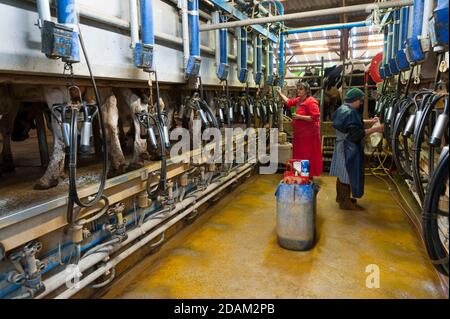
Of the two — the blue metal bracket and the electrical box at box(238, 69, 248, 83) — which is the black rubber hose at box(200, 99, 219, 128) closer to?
the blue metal bracket

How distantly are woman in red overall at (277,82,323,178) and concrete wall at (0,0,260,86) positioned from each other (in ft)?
4.07

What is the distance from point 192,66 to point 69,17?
4.04 ft

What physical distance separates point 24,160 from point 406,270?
304 cm

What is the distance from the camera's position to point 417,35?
1.86 metres

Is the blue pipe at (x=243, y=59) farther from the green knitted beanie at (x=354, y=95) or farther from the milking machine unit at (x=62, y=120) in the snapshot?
the milking machine unit at (x=62, y=120)

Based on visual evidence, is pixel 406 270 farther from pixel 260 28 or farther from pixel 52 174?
pixel 260 28

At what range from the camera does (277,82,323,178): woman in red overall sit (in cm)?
370

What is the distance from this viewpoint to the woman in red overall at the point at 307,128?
12.1 feet

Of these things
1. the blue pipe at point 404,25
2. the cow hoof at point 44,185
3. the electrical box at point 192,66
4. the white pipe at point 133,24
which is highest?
the blue pipe at point 404,25

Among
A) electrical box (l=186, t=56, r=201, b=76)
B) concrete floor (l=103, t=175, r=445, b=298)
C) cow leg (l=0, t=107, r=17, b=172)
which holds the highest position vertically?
electrical box (l=186, t=56, r=201, b=76)

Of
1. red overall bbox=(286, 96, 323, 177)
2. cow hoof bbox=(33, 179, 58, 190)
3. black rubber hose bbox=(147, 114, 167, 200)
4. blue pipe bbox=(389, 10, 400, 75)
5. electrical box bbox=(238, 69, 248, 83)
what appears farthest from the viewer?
red overall bbox=(286, 96, 323, 177)

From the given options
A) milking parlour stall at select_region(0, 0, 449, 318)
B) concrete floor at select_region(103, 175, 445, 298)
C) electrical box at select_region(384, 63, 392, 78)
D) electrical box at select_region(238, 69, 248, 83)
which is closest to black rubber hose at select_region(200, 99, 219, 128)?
milking parlour stall at select_region(0, 0, 449, 318)

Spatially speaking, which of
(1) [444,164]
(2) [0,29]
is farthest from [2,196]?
(1) [444,164]

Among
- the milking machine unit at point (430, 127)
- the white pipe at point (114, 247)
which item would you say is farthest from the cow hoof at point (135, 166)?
the milking machine unit at point (430, 127)
